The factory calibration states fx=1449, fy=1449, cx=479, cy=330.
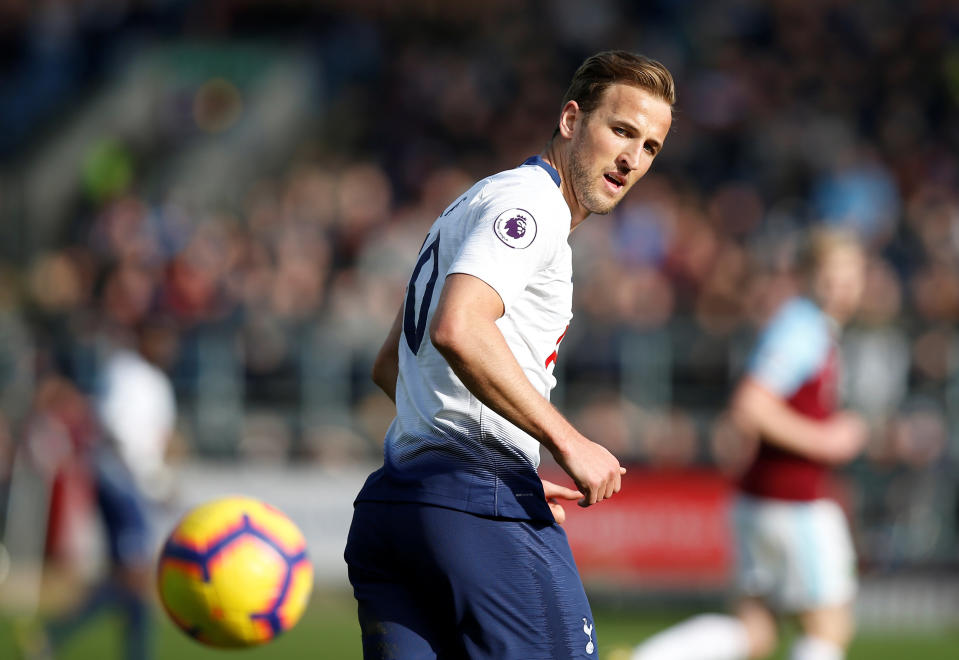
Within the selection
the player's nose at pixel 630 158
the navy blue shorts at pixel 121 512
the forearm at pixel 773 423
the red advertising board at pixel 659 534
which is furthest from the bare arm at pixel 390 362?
the red advertising board at pixel 659 534

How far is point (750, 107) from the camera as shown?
17.6 m

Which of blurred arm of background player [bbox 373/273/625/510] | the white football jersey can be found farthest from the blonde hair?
blurred arm of background player [bbox 373/273/625/510]

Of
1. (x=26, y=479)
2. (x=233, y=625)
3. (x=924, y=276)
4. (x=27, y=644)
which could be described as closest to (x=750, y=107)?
(x=924, y=276)

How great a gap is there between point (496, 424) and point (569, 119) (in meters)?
0.98

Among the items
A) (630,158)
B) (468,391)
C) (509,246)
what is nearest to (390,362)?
(468,391)

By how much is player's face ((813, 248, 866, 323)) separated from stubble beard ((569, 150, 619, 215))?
3.42 m

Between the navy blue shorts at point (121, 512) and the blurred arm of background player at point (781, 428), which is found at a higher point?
the blurred arm of background player at point (781, 428)

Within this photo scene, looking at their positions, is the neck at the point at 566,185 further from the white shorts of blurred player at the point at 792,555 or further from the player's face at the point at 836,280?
the white shorts of blurred player at the point at 792,555

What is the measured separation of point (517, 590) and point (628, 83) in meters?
1.53

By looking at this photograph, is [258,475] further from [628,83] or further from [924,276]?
[628,83]

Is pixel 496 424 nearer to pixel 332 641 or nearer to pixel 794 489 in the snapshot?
pixel 794 489

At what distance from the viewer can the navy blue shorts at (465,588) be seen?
4.08 meters

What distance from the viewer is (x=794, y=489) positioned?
295 inches

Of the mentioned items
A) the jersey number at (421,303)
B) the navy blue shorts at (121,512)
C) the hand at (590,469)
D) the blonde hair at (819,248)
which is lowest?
the navy blue shorts at (121,512)
